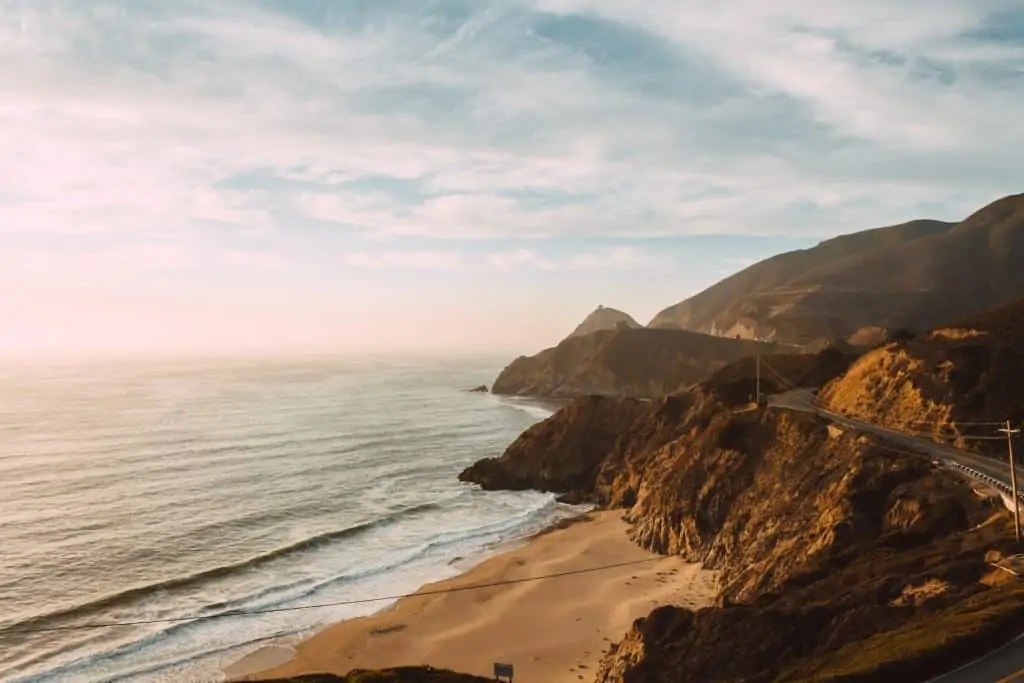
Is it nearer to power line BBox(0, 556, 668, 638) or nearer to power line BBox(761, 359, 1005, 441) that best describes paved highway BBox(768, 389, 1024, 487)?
power line BBox(761, 359, 1005, 441)

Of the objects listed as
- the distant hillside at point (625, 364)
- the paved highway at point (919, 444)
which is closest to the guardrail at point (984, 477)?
the paved highway at point (919, 444)

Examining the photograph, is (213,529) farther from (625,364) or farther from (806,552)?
→ (625,364)

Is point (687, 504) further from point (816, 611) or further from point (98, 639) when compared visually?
point (98, 639)

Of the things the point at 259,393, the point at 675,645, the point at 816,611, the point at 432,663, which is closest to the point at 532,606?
the point at 432,663

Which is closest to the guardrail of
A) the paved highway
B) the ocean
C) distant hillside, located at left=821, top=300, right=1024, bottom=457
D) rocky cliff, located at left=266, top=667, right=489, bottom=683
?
the paved highway

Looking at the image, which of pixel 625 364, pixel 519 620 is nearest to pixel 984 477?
pixel 519 620

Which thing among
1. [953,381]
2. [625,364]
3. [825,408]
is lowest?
[825,408]
